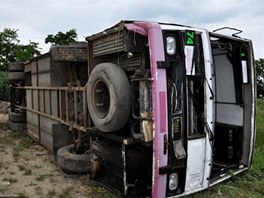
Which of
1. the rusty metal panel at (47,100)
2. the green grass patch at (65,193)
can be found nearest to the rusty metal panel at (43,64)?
the rusty metal panel at (47,100)

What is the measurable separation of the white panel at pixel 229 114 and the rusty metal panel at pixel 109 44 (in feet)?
7.16

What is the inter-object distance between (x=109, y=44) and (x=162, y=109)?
1.26m

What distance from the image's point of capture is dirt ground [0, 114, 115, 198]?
3986mm

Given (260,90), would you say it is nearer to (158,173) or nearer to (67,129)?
(67,129)

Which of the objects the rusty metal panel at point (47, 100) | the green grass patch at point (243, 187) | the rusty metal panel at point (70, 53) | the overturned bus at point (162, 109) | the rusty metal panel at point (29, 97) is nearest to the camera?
the overturned bus at point (162, 109)

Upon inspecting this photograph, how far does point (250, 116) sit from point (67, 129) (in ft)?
11.0

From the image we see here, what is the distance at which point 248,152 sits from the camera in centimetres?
448

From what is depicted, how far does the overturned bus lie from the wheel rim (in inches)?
0.5

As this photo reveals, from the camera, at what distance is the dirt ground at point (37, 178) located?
399 centimetres

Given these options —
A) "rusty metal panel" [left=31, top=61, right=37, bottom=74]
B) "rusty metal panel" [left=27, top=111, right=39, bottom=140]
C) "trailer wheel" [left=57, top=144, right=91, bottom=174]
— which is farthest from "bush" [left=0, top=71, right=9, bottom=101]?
"trailer wheel" [left=57, top=144, right=91, bottom=174]

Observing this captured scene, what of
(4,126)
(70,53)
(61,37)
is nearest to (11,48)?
(61,37)

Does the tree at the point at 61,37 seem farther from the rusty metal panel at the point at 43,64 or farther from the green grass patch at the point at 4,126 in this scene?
the rusty metal panel at the point at 43,64

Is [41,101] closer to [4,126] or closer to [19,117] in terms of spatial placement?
[19,117]

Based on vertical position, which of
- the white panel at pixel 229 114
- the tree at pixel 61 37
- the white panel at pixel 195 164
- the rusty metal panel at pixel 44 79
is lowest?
the white panel at pixel 195 164
